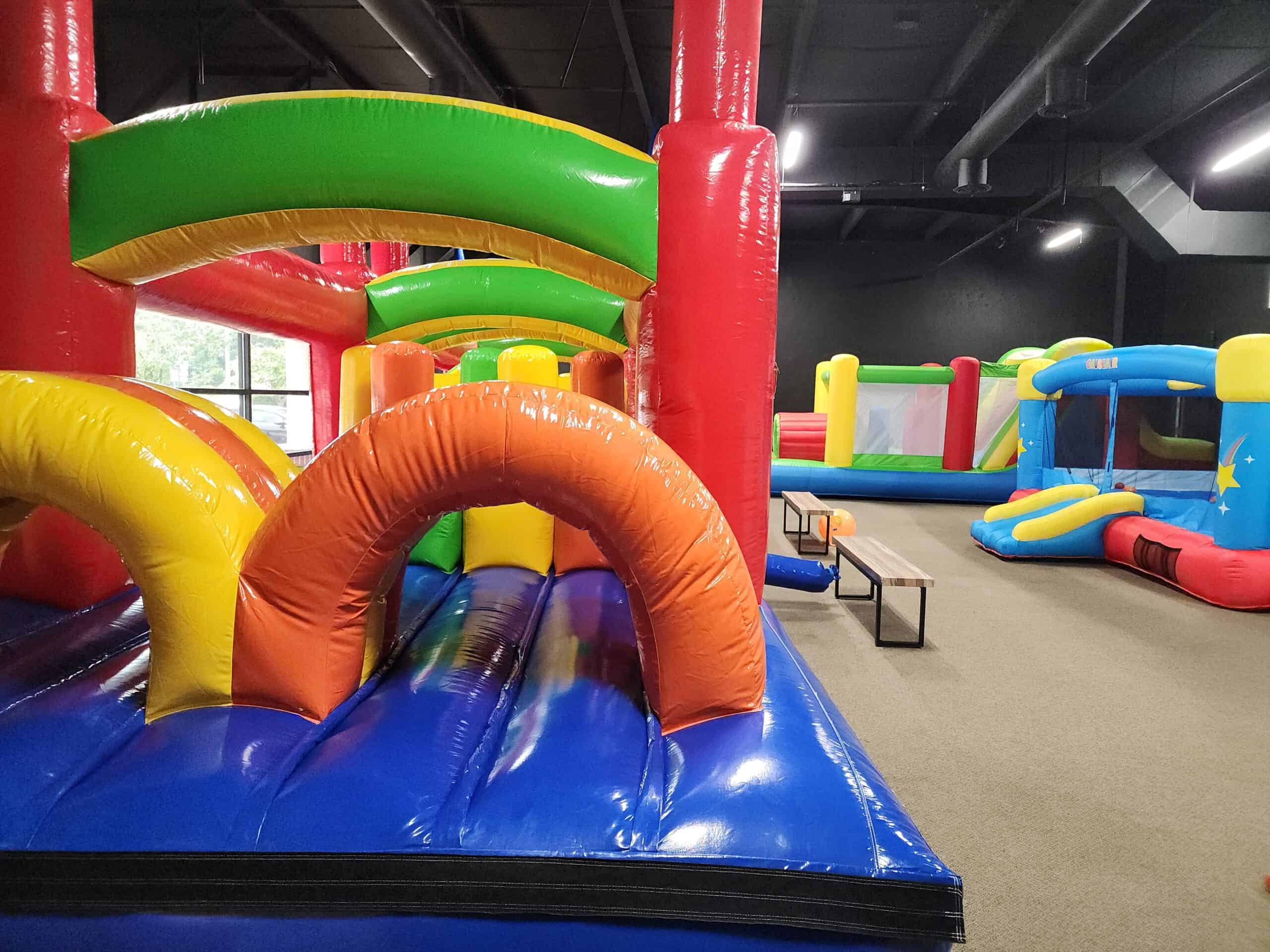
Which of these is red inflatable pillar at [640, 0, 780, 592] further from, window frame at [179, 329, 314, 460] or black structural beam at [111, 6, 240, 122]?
window frame at [179, 329, 314, 460]

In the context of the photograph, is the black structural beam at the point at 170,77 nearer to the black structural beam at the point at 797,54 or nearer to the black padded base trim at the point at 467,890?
the black structural beam at the point at 797,54

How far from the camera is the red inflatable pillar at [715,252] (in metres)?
1.85

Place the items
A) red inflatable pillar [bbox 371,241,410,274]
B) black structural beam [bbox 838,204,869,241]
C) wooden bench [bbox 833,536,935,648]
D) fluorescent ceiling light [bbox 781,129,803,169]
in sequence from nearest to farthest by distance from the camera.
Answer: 1. wooden bench [bbox 833,536,935,648]
2. red inflatable pillar [bbox 371,241,410,274]
3. fluorescent ceiling light [bbox 781,129,803,169]
4. black structural beam [bbox 838,204,869,241]

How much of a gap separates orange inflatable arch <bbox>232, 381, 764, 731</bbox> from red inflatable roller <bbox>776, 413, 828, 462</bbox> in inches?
304

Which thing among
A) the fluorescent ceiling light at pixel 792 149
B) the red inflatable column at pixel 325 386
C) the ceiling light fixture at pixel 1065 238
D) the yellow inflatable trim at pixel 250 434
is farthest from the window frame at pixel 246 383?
the ceiling light fixture at pixel 1065 238

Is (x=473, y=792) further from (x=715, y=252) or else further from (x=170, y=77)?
(x=170, y=77)

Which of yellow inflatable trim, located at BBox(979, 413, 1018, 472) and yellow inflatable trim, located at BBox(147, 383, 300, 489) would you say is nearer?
yellow inflatable trim, located at BBox(147, 383, 300, 489)

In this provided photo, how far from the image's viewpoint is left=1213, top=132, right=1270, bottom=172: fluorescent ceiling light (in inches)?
240

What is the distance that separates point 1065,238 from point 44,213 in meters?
11.3

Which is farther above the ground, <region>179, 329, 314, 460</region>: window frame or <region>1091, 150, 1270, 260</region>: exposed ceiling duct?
<region>1091, 150, 1270, 260</region>: exposed ceiling duct

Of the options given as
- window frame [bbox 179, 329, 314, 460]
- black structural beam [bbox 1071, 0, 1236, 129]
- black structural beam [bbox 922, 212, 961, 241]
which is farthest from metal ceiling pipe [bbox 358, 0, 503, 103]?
black structural beam [bbox 922, 212, 961, 241]

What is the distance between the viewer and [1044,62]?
5.41 m

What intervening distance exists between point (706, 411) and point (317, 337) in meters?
1.96

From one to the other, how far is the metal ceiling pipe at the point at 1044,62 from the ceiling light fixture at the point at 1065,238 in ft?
8.23
